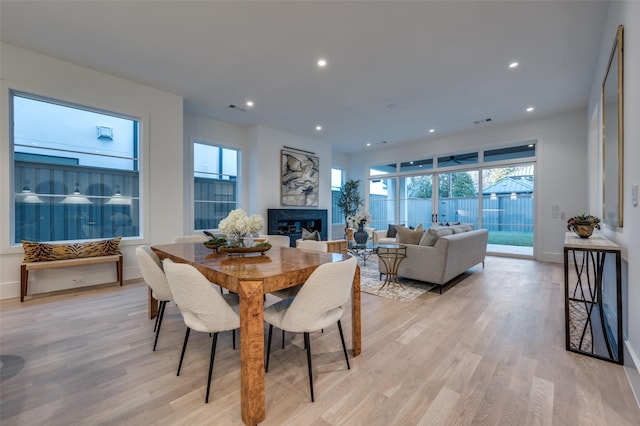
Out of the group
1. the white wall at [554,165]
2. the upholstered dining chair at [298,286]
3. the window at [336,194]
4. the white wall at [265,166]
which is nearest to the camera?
the upholstered dining chair at [298,286]

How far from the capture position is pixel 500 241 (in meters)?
6.41

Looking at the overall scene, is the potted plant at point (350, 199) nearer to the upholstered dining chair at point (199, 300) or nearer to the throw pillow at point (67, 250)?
the throw pillow at point (67, 250)

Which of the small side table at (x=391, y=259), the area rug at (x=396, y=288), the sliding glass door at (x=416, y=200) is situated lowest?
the area rug at (x=396, y=288)

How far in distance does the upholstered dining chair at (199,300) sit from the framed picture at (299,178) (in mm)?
5165

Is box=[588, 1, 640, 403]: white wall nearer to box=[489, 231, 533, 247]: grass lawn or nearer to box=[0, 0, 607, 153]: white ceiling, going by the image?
box=[0, 0, 607, 153]: white ceiling

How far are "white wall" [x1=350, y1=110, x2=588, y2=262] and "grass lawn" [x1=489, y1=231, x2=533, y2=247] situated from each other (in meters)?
0.24

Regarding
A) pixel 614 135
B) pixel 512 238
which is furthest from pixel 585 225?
pixel 512 238

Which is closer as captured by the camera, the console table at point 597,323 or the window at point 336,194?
the console table at point 597,323

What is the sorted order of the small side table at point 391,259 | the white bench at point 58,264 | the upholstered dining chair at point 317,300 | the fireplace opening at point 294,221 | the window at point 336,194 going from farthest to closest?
the window at point 336,194 → the fireplace opening at point 294,221 → the small side table at point 391,259 → the white bench at point 58,264 → the upholstered dining chair at point 317,300

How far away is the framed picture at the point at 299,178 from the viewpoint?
263 inches

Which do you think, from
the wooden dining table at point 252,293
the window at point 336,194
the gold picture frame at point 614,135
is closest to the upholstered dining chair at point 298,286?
the wooden dining table at point 252,293

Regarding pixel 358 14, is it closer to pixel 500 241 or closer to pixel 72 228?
pixel 72 228

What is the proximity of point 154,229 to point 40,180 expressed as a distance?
4.93ft

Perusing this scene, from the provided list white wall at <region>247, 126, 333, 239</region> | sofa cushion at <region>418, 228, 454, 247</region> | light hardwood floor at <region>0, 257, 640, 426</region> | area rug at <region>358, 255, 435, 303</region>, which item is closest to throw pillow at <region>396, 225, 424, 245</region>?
sofa cushion at <region>418, 228, 454, 247</region>
